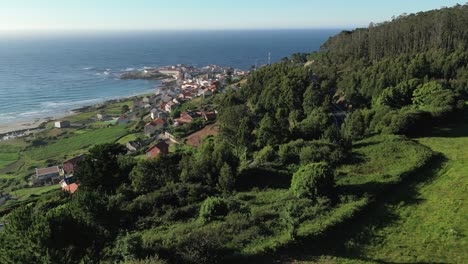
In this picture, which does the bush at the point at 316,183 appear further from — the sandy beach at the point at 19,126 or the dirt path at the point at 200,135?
the sandy beach at the point at 19,126

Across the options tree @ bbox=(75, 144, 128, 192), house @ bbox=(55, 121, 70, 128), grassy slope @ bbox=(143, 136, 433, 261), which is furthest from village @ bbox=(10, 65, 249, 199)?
grassy slope @ bbox=(143, 136, 433, 261)

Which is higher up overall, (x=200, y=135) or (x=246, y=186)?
(x=246, y=186)

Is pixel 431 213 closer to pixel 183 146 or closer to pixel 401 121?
pixel 401 121

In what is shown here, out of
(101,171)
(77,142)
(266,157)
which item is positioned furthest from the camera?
(77,142)

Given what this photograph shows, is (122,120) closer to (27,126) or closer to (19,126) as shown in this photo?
(27,126)

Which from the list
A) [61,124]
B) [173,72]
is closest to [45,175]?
[61,124]

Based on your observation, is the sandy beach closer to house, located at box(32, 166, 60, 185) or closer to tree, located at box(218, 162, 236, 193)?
house, located at box(32, 166, 60, 185)

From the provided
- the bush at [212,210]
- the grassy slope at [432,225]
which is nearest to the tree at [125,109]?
the bush at [212,210]
